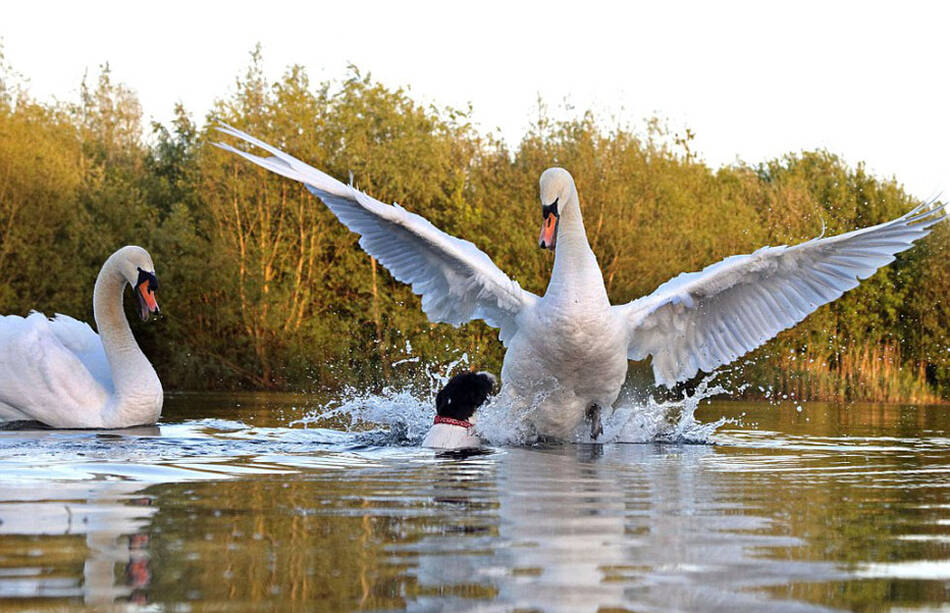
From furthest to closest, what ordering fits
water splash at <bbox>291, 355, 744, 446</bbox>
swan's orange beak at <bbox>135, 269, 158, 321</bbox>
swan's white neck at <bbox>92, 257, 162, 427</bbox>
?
swan's orange beak at <bbox>135, 269, 158, 321</bbox> → swan's white neck at <bbox>92, 257, 162, 427</bbox> → water splash at <bbox>291, 355, 744, 446</bbox>

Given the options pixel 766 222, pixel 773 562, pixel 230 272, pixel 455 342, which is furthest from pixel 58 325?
pixel 766 222

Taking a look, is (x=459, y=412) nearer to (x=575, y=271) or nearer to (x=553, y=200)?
(x=575, y=271)

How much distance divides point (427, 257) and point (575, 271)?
5.67ft

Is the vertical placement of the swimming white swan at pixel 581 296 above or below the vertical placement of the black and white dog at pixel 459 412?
above

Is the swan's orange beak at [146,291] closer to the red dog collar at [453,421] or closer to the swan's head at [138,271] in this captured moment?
the swan's head at [138,271]

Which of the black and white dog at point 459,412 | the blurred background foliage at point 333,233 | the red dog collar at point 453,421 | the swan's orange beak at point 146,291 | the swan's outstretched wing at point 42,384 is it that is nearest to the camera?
the black and white dog at point 459,412

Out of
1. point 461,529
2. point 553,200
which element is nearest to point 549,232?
point 553,200

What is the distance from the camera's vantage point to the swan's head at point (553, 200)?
416 inches

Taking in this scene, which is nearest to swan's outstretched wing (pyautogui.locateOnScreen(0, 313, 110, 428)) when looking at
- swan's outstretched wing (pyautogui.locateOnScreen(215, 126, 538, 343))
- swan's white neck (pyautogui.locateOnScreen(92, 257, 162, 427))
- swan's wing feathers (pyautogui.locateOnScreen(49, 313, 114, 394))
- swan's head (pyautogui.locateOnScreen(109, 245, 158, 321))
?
swan's white neck (pyautogui.locateOnScreen(92, 257, 162, 427))

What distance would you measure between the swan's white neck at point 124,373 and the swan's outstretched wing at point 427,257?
7.41 feet

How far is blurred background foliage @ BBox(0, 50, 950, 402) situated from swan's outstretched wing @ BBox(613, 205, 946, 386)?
16.3 m

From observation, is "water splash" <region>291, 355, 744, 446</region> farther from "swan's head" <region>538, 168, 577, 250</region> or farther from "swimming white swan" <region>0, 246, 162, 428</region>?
"swimming white swan" <region>0, 246, 162, 428</region>

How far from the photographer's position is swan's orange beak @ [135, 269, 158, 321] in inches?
496

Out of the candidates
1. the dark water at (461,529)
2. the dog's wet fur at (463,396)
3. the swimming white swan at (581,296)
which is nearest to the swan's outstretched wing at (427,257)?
the swimming white swan at (581,296)
